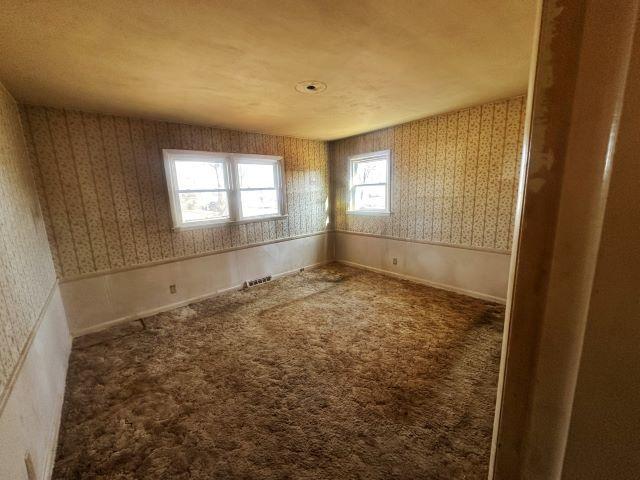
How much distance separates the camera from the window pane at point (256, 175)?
405 cm

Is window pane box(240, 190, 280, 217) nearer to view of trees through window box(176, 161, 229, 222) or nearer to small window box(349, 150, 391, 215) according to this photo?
view of trees through window box(176, 161, 229, 222)

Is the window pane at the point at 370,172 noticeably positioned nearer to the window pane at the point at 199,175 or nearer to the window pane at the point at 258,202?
the window pane at the point at 258,202

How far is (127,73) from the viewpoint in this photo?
2016 mm

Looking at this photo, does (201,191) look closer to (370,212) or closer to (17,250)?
(17,250)

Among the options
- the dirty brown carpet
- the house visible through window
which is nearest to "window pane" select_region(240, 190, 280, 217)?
the house visible through window

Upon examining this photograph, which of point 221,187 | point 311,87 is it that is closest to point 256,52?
point 311,87

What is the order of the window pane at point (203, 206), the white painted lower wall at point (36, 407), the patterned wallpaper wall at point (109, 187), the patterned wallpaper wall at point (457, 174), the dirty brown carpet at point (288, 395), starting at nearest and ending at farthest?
the white painted lower wall at point (36, 407)
the dirty brown carpet at point (288, 395)
the patterned wallpaper wall at point (109, 187)
the patterned wallpaper wall at point (457, 174)
the window pane at point (203, 206)

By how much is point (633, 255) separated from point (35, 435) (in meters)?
2.34

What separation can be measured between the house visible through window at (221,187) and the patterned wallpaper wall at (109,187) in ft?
0.37

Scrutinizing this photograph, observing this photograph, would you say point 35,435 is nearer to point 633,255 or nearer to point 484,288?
point 633,255

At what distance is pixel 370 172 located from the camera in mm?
4586

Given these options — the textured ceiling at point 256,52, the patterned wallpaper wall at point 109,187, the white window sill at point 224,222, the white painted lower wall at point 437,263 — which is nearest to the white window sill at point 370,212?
the white painted lower wall at point 437,263

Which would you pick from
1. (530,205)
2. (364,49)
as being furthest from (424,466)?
(364,49)

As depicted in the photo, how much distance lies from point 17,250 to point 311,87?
2.44m
